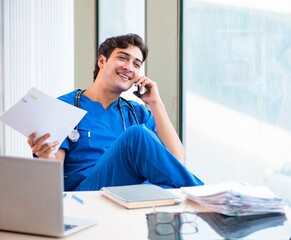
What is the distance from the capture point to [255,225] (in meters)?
1.13

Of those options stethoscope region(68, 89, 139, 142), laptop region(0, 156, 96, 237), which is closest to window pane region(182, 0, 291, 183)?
stethoscope region(68, 89, 139, 142)

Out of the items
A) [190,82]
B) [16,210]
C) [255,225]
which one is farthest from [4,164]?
[190,82]

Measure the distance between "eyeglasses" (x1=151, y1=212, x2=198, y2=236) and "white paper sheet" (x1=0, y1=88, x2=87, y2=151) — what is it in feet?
2.30

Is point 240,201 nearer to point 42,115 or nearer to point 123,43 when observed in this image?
point 42,115

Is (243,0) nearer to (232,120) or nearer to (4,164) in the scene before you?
(232,120)

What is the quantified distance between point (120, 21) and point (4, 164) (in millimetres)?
2435

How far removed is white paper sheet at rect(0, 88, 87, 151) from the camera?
1.74 metres

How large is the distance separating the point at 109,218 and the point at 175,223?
160mm

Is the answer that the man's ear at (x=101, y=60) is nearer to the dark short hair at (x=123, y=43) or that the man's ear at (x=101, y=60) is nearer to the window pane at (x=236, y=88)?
the dark short hair at (x=123, y=43)

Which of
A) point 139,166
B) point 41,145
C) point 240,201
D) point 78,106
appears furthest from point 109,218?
point 78,106

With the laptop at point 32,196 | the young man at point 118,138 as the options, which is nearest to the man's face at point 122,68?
the young man at point 118,138

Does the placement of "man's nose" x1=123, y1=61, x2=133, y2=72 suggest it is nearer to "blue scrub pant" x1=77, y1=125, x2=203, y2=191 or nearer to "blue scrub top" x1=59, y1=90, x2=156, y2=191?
"blue scrub top" x1=59, y1=90, x2=156, y2=191

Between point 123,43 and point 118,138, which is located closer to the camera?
point 118,138

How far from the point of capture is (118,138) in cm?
184
